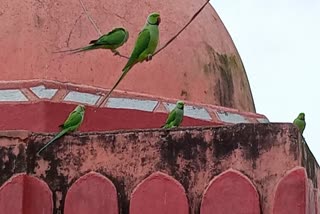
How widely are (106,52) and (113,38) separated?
3.33ft

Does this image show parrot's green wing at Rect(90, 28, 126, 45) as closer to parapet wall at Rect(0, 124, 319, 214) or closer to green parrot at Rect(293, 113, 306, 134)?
parapet wall at Rect(0, 124, 319, 214)

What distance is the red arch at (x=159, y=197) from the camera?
639cm

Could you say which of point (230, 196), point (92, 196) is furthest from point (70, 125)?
point (230, 196)

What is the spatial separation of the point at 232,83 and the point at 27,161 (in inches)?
92.3

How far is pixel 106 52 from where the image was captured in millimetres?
7719

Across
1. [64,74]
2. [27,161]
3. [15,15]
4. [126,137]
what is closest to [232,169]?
[126,137]

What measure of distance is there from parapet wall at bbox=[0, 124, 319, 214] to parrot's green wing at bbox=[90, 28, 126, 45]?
1.61ft

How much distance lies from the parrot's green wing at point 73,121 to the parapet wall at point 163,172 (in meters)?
0.06

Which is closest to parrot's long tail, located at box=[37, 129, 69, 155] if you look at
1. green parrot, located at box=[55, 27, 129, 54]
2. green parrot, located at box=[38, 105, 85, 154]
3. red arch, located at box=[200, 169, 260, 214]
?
green parrot, located at box=[38, 105, 85, 154]

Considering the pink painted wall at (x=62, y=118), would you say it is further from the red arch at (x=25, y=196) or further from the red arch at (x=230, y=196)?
the red arch at (x=230, y=196)

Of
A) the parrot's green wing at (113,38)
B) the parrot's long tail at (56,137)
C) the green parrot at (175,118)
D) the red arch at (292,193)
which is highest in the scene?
the parrot's green wing at (113,38)

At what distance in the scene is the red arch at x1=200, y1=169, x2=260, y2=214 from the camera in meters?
6.29

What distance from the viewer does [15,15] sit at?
7.77 meters

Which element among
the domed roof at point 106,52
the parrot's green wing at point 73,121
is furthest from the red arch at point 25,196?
the domed roof at point 106,52
